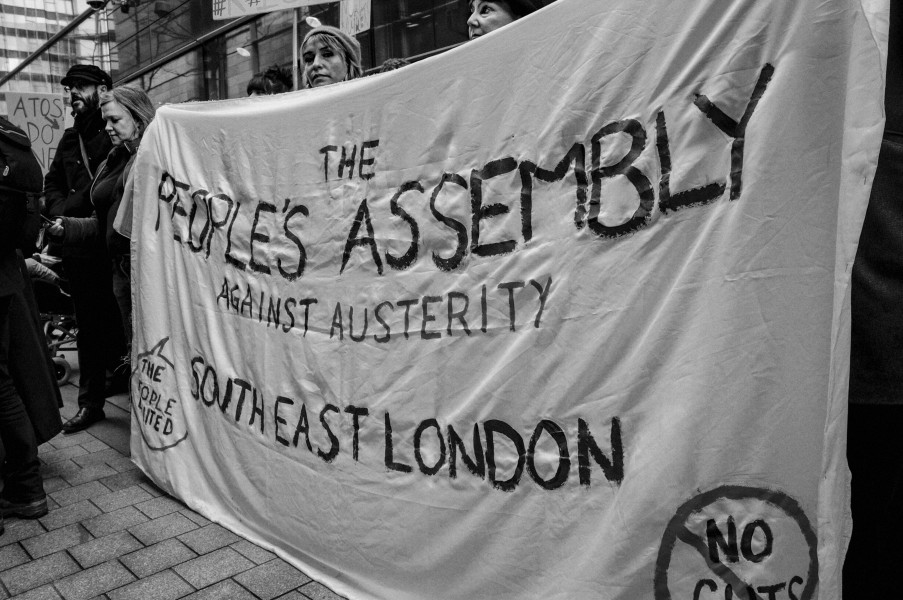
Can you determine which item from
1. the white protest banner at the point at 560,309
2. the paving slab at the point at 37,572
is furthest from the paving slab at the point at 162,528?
the paving slab at the point at 37,572

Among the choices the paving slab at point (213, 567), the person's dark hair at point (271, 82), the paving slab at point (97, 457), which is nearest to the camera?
the paving slab at point (213, 567)

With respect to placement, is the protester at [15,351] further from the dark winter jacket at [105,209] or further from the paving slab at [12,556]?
the dark winter jacket at [105,209]

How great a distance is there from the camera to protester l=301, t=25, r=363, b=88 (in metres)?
3.35

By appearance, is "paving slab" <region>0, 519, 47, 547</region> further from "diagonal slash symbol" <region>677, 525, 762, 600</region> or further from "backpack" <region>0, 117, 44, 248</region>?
"diagonal slash symbol" <region>677, 525, 762, 600</region>

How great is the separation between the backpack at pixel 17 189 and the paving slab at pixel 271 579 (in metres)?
1.74

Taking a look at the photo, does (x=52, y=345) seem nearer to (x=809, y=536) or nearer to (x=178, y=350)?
(x=178, y=350)

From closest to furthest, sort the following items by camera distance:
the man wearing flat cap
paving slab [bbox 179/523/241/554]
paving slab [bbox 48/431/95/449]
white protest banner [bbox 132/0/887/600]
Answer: white protest banner [bbox 132/0/887/600], paving slab [bbox 179/523/241/554], paving slab [bbox 48/431/95/449], the man wearing flat cap

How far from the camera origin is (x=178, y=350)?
10.4ft

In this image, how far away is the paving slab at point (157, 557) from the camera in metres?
2.58

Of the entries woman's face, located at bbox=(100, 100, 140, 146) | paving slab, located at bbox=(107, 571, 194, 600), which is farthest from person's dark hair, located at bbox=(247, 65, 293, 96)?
paving slab, located at bbox=(107, 571, 194, 600)

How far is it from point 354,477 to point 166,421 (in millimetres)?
1240

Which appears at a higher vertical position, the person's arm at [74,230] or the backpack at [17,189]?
the backpack at [17,189]

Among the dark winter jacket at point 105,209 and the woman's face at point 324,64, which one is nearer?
the woman's face at point 324,64

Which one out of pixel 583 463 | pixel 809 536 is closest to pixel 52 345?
pixel 583 463
